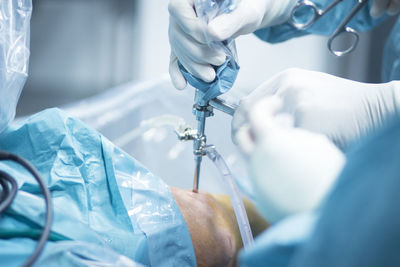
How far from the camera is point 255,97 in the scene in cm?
73

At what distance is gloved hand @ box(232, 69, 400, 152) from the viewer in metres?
0.59

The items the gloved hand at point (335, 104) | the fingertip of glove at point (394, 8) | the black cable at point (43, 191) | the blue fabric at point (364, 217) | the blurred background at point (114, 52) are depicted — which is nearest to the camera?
the blue fabric at point (364, 217)

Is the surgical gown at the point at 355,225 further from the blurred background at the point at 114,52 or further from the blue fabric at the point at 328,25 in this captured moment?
the blurred background at the point at 114,52

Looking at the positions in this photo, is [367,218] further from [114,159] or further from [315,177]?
[114,159]

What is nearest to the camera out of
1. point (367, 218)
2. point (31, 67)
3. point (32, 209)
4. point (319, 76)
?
point (367, 218)

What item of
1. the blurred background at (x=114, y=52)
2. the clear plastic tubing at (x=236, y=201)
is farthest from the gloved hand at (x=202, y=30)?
the blurred background at (x=114, y=52)

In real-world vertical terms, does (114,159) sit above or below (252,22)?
below

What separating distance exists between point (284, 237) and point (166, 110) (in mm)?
878

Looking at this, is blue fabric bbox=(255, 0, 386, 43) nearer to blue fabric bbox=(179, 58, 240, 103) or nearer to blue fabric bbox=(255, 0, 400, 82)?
blue fabric bbox=(255, 0, 400, 82)

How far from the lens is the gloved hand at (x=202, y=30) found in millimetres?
656

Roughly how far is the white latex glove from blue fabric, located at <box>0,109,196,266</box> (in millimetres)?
310

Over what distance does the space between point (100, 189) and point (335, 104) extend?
411 millimetres

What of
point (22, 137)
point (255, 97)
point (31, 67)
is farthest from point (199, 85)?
point (31, 67)

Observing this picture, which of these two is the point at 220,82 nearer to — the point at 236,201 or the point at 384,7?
the point at 236,201
